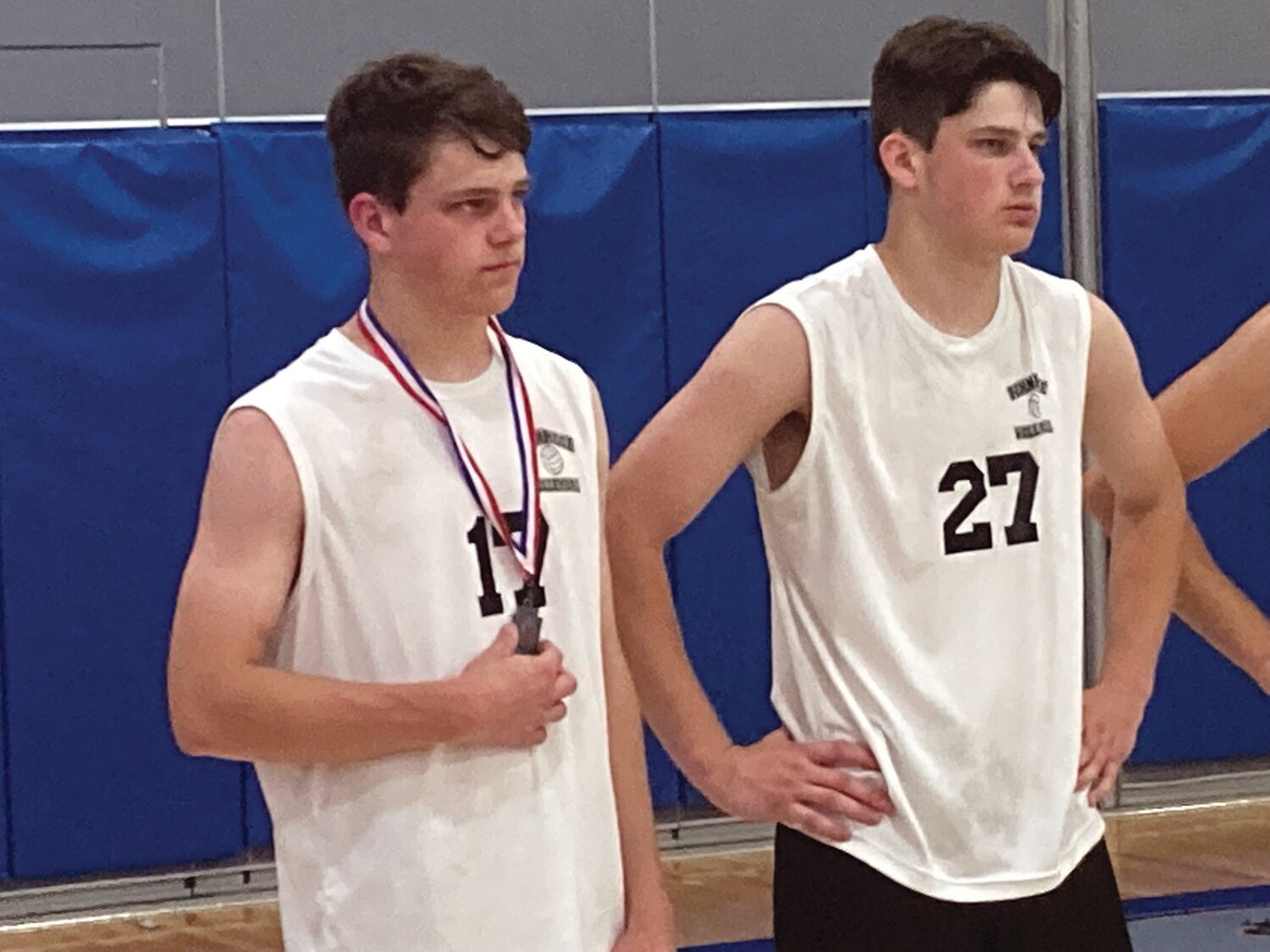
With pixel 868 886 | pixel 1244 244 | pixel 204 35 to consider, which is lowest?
pixel 868 886

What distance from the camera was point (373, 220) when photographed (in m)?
2.47

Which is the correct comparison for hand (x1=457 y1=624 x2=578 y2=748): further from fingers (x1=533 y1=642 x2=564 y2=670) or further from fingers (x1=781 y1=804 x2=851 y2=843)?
fingers (x1=781 y1=804 x2=851 y2=843)

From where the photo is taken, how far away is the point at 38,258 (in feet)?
21.8

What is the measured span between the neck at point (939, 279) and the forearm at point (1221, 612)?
1.86 feet

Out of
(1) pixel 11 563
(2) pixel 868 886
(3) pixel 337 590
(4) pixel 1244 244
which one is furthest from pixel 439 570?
(4) pixel 1244 244

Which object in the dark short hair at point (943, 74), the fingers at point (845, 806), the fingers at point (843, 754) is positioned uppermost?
the dark short hair at point (943, 74)

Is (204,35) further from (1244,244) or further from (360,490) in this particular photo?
(360,490)

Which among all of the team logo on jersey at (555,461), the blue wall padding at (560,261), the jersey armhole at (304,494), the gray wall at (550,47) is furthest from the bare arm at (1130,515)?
the gray wall at (550,47)

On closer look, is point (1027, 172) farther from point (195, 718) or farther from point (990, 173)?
point (195, 718)

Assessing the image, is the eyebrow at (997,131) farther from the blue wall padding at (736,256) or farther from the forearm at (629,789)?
the blue wall padding at (736,256)

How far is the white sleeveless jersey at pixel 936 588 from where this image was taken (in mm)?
2662

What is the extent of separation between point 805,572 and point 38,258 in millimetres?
4577

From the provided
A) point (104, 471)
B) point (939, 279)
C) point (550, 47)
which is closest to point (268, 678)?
point (939, 279)

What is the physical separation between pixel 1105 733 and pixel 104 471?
15.0 feet
